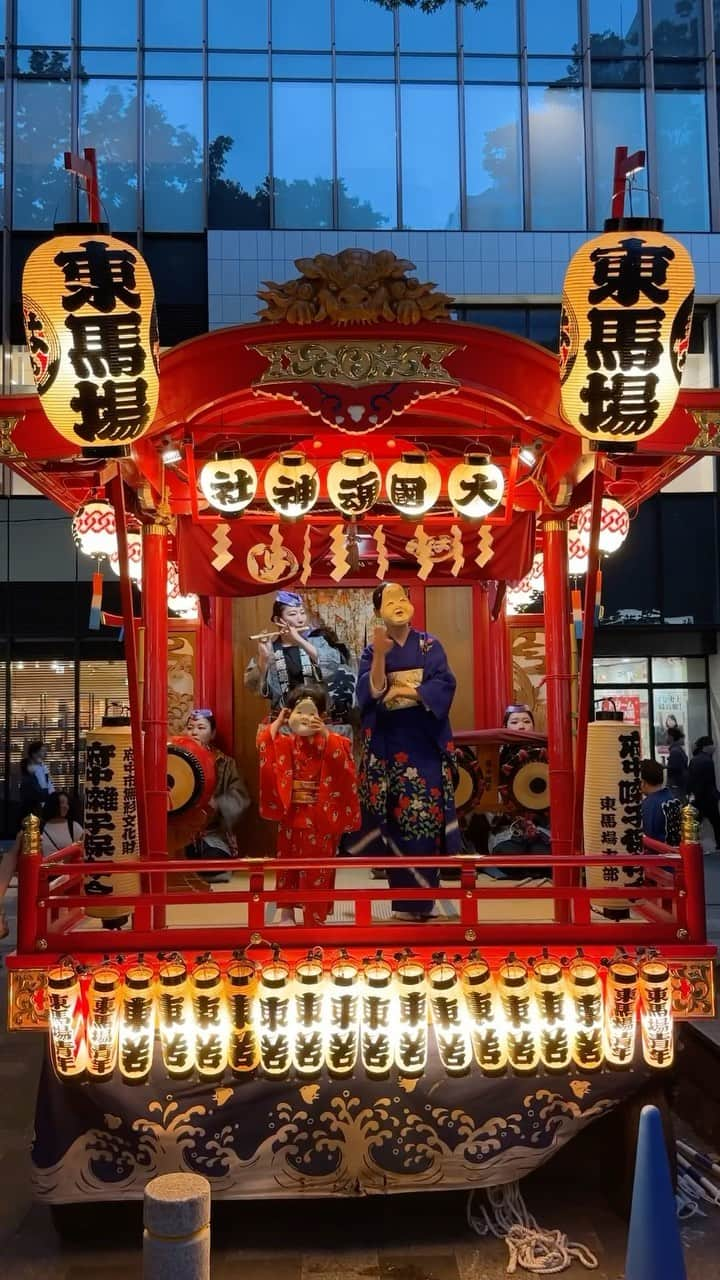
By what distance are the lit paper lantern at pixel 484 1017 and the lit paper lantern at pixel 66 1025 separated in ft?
6.66

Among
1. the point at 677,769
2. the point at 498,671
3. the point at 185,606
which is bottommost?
the point at 677,769

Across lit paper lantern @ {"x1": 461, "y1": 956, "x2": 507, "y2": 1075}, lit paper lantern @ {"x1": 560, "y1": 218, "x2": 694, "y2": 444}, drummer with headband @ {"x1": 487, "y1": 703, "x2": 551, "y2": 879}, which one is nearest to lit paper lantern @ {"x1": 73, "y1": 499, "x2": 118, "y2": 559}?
drummer with headband @ {"x1": 487, "y1": 703, "x2": 551, "y2": 879}

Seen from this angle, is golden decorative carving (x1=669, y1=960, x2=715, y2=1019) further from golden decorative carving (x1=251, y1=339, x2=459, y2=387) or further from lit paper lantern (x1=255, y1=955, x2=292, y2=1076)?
golden decorative carving (x1=251, y1=339, x2=459, y2=387)

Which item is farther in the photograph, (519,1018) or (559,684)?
(559,684)

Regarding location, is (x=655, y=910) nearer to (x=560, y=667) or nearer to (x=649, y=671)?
(x=560, y=667)

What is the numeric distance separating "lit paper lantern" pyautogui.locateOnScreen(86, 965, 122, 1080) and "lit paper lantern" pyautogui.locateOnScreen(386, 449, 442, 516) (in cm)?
386

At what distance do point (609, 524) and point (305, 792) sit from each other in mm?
4192

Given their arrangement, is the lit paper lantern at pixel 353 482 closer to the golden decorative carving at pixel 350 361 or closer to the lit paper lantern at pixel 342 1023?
the golden decorative carving at pixel 350 361

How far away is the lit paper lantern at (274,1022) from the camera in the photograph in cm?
513

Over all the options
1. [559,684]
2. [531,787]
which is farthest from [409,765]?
[531,787]

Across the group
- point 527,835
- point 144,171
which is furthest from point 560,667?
point 144,171

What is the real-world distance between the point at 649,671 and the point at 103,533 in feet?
40.0

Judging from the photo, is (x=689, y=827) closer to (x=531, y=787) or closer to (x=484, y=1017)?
(x=484, y=1017)

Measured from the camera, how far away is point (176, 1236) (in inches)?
136
